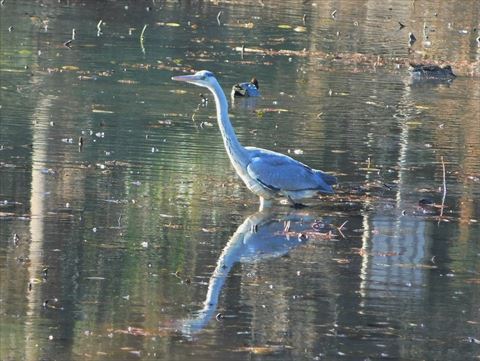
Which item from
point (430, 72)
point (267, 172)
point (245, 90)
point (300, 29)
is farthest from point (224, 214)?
point (300, 29)

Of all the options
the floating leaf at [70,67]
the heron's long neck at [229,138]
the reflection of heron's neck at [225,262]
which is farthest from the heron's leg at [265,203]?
the floating leaf at [70,67]

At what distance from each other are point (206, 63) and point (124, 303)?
612 inches

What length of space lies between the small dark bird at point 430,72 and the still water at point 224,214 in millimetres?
452

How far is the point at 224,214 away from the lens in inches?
522

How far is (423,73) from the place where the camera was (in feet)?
81.3

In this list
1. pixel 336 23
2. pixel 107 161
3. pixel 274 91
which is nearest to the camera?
pixel 107 161

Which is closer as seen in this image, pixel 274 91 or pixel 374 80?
pixel 274 91

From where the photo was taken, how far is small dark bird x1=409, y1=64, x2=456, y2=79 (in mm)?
24672

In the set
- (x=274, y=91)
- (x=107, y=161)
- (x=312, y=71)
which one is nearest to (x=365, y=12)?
(x=312, y=71)

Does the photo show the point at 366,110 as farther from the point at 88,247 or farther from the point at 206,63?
the point at 88,247

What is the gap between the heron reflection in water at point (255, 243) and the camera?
1027 cm

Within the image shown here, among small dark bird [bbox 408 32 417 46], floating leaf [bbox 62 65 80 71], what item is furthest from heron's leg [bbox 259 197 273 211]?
small dark bird [bbox 408 32 417 46]

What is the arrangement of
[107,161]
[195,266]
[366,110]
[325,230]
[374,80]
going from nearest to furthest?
[195,266]
[325,230]
[107,161]
[366,110]
[374,80]

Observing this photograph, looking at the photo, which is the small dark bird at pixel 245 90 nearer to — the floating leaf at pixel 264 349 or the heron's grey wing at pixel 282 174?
the heron's grey wing at pixel 282 174
